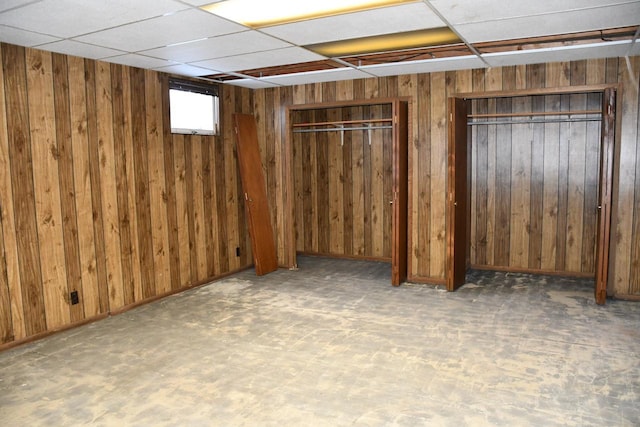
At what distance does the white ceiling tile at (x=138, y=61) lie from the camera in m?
4.23

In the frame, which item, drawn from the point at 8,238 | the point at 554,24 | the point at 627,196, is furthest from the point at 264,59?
the point at 627,196

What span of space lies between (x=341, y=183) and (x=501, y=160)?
2230 millimetres

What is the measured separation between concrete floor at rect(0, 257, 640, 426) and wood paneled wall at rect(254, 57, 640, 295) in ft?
2.11

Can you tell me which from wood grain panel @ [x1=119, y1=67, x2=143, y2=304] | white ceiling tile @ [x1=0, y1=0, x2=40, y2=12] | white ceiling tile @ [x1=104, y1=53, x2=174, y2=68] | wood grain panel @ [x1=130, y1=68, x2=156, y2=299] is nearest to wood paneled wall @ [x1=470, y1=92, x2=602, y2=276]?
white ceiling tile @ [x1=104, y1=53, x2=174, y2=68]

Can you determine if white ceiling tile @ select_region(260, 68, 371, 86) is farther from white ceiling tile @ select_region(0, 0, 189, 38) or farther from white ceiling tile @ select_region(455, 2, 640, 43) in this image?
white ceiling tile @ select_region(0, 0, 189, 38)

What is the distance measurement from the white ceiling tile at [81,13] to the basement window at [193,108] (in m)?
1.90

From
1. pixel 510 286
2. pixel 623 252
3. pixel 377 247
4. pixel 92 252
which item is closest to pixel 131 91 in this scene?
pixel 92 252

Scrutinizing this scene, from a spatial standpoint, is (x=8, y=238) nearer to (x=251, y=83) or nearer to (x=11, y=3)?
(x=11, y=3)

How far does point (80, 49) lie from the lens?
3904 mm

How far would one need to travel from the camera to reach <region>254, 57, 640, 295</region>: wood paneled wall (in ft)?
15.4

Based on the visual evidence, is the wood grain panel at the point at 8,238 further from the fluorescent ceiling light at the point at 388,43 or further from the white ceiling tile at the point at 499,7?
the white ceiling tile at the point at 499,7

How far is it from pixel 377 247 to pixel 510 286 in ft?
6.71

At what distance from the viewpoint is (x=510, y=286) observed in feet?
17.6

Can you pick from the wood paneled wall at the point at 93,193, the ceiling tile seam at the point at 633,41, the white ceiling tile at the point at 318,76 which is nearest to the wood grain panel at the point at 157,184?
the wood paneled wall at the point at 93,193
